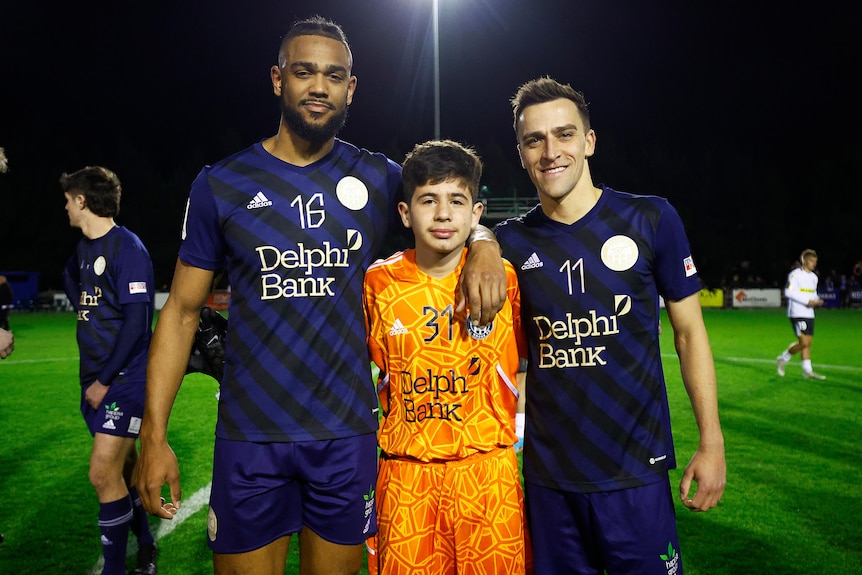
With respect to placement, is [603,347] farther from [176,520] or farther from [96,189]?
[176,520]

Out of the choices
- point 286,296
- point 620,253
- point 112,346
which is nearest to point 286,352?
point 286,296

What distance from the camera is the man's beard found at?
2656mm

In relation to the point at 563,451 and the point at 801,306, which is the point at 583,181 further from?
the point at 801,306

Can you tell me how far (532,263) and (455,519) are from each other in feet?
3.48

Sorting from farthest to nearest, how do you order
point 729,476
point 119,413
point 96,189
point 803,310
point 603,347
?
point 803,310 → point 729,476 → point 96,189 → point 119,413 → point 603,347

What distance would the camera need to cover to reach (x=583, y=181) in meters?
2.79

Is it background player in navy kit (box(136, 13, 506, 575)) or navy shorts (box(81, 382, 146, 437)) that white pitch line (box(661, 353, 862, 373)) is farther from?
background player in navy kit (box(136, 13, 506, 575))

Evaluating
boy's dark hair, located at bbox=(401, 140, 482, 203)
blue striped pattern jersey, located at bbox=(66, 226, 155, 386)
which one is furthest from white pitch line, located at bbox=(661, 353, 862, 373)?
blue striped pattern jersey, located at bbox=(66, 226, 155, 386)

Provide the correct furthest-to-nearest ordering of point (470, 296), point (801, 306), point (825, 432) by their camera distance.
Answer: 1. point (801, 306)
2. point (825, 432)
3. point (470, 296)

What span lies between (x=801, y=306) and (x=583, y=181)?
10.7 m

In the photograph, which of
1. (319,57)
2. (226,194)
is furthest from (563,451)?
(319,57)

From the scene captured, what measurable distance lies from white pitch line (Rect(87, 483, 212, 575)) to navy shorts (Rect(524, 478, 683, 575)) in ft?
9.91

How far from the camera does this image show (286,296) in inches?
101

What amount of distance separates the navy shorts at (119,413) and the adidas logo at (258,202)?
7.15 feet
